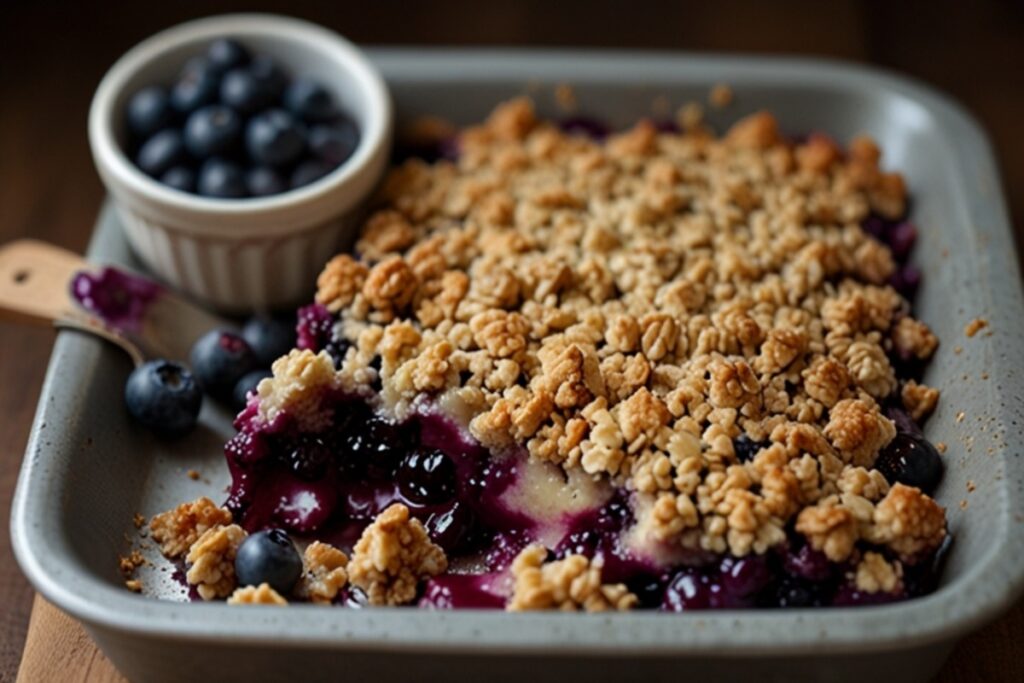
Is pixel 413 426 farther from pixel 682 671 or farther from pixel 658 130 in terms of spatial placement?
pixel 658 130

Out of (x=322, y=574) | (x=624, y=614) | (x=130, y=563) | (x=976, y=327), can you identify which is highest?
(x=976, y=327)

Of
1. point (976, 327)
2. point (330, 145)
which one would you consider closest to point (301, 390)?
point (330, 145)

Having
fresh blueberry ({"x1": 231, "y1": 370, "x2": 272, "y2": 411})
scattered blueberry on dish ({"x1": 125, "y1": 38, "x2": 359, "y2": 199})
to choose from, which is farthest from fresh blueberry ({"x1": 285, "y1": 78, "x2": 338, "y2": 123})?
fresh blueberry ({"x1": 231, "y1": 370, "x2": 272, "y2": 411})

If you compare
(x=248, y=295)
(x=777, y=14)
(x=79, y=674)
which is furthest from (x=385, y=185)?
(x=777, y=14)

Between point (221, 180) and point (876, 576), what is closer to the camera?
point (876, 576)

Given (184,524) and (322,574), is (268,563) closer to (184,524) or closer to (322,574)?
(322,574)

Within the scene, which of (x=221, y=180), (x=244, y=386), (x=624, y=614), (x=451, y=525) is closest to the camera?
(x=624, y=614)

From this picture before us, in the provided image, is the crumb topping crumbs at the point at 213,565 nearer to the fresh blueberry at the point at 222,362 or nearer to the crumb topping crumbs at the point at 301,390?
the crumb topping crumbs at the point at 301,390

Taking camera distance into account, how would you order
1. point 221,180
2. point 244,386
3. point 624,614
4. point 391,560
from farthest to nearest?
point 221,180
point 244,386
point 391,560
point 624,614

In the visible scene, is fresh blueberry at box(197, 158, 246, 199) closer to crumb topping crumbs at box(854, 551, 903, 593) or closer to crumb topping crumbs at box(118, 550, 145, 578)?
crumb topping crumbs at box(118, 550, 145, 578)
